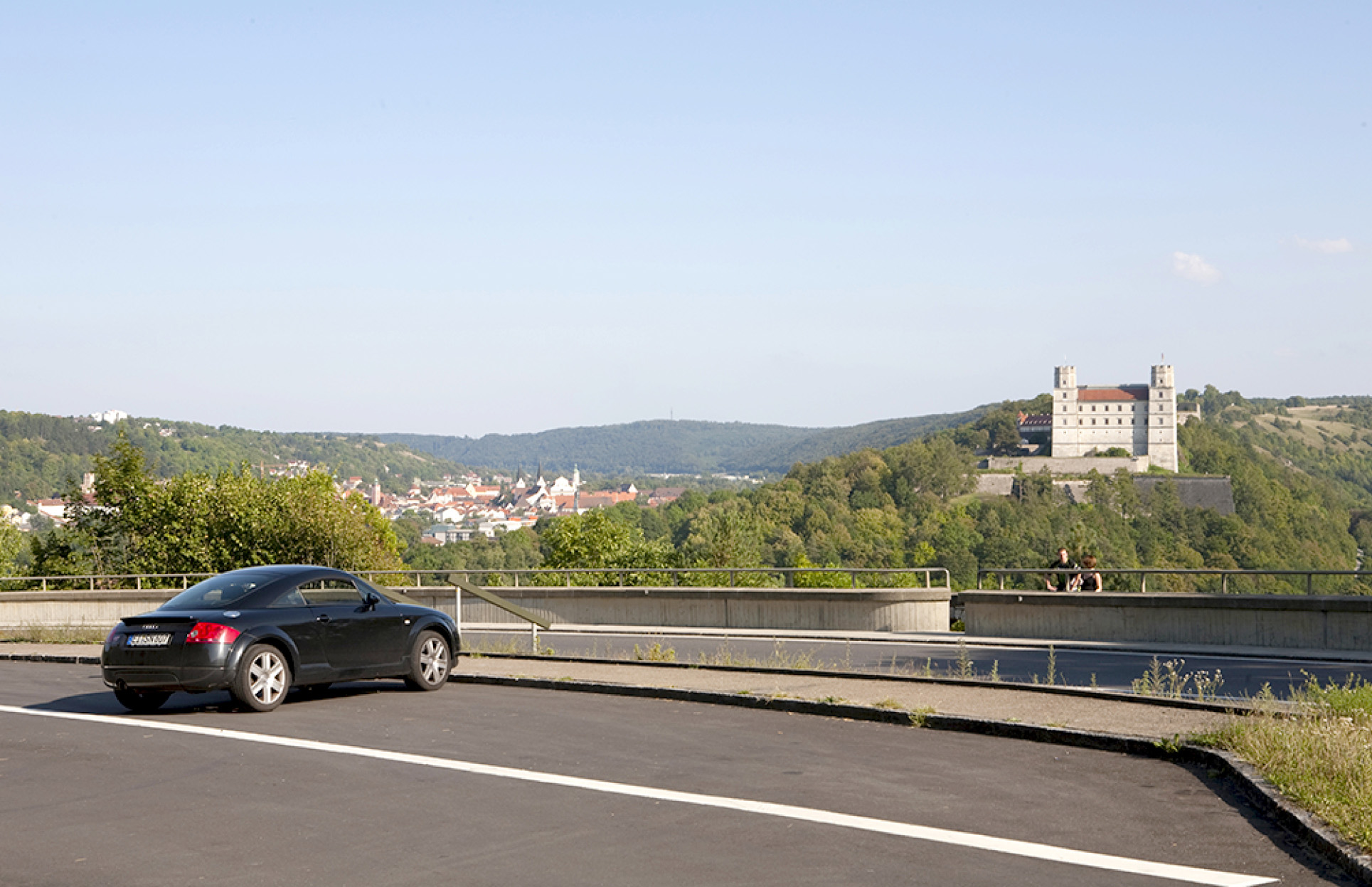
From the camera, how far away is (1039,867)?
21.7ft

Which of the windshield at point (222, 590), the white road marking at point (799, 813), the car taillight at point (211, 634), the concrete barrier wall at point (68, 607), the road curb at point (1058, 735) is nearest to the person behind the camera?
the white road marking at point (799, 813)

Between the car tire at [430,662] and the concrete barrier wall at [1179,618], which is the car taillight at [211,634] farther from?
the concrete barrier wall at [1179,618]

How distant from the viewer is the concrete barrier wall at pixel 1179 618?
19469 mm

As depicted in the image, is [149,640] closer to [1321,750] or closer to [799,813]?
[799,813]

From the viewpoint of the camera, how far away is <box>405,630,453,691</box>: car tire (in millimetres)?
13812

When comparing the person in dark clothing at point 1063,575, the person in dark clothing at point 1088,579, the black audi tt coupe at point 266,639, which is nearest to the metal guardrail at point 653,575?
the person in dark clothing at point 1063,575

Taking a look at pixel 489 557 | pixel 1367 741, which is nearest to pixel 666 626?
pixel 1367 741

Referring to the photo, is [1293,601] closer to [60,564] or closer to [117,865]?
[117,865]

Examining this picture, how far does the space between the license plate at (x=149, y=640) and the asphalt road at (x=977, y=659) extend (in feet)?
19.6

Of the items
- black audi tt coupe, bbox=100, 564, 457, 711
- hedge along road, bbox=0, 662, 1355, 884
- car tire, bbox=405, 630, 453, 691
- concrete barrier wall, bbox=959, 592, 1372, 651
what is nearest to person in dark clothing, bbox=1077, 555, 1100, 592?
concrete barrier wall, bbox=959, 592, 1372, 651

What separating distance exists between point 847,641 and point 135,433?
7547 inches

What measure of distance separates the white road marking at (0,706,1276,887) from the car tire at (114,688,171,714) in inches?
47.5

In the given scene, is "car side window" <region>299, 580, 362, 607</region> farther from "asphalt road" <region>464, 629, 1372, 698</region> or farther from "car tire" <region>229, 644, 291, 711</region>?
"asphalt road" <region>464, 629, 1372, 698</region>

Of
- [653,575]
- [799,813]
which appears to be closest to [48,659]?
[799,813]
